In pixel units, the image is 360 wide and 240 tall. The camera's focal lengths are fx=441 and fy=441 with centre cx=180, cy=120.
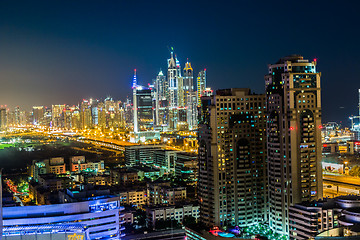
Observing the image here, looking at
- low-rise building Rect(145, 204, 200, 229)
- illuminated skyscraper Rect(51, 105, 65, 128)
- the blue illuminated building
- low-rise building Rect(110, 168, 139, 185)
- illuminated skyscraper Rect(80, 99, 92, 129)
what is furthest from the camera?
illuminated skyscraper Rect(51, 105, 65, 128)

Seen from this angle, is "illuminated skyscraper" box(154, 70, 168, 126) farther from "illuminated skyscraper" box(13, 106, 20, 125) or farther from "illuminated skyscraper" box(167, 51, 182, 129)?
"illuminated skyscraper" box(13, 106, 20, 125)

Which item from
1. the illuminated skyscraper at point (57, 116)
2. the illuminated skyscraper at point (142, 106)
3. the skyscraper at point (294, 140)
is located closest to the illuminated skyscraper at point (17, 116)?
the illuminated skyscraper at point (57, 116)

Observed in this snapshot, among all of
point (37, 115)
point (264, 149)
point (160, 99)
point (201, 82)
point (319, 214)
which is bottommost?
point (319, 214)

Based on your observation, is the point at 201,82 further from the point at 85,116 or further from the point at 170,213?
the point at 170,213

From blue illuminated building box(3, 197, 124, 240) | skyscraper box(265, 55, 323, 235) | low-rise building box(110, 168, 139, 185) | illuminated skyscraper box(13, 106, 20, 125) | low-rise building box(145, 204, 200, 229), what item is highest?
illuminated skyscraper box(13, 106, 20, 125)

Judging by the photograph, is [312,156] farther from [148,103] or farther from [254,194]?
[148,103]

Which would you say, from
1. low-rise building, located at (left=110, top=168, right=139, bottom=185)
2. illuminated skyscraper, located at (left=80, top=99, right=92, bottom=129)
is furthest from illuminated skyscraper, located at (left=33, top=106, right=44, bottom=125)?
low-rise building, located at (left=110, top=168, right=139, bottom=185)

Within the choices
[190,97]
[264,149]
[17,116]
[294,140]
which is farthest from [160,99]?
[294,140]

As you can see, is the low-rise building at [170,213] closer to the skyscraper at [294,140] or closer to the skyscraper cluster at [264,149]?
the skyscraper cluster at [264,149]
